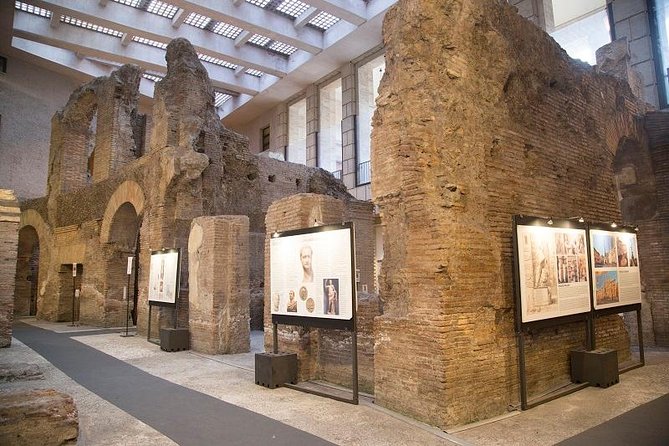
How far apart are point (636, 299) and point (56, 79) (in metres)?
23.8

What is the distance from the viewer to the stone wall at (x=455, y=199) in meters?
4.53

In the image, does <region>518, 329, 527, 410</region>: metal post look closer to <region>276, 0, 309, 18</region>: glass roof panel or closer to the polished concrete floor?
the polished concrete floor

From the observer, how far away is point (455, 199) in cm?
471

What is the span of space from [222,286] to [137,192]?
4.61 m

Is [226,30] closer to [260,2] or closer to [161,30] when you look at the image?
[260,2]

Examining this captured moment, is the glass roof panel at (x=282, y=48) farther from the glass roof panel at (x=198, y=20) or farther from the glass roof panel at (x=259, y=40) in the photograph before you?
the glass roof panel at (x=198, y=20)

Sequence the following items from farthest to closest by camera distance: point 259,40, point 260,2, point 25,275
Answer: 1. point 259,40
2. point 260,2
3. point 25,275

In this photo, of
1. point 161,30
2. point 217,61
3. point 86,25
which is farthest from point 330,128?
point 86,25

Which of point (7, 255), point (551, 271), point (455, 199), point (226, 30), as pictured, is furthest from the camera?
point (226, 30)

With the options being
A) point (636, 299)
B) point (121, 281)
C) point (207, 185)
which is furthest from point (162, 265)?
point (636, 299)

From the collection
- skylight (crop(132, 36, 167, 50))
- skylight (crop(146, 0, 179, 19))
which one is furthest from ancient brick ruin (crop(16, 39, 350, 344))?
skylight (crop(132, 36, 167, 50))

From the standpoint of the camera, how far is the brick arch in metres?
11.3

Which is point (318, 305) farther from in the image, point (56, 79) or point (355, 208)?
point (56, 79)

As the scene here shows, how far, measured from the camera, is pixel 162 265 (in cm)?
935
